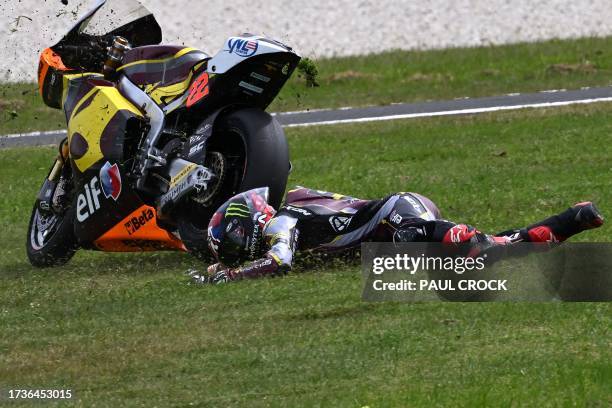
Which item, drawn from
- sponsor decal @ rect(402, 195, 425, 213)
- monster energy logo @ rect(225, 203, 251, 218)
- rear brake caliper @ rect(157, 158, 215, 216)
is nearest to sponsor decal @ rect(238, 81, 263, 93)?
rear brake caliper @ rect(157, 158, 215, 216)

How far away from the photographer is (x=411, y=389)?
585cm

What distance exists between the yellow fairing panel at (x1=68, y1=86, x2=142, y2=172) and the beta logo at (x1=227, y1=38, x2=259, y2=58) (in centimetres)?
94

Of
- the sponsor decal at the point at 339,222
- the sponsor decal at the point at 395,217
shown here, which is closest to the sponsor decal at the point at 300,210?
the sponsor decal at the point at 339,222

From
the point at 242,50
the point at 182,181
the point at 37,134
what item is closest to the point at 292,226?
the point at 182,181

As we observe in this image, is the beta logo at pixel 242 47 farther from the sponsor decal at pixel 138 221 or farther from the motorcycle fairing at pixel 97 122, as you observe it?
the sponsor decal at pixel 138 221

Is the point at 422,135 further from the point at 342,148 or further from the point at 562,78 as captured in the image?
the point at 562,78

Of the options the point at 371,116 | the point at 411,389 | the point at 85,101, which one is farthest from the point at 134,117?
the point at 371,116

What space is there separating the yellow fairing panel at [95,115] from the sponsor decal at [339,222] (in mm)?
1920

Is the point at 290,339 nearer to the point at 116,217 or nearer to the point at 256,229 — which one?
the point at 256,229

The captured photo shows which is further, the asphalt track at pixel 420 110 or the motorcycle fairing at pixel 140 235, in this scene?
the asphalt track at pixel 420 110

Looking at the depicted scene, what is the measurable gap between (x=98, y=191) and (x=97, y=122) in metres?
0.50

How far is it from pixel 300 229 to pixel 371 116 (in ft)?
30.4

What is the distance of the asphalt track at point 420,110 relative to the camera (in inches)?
684

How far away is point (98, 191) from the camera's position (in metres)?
9.90
